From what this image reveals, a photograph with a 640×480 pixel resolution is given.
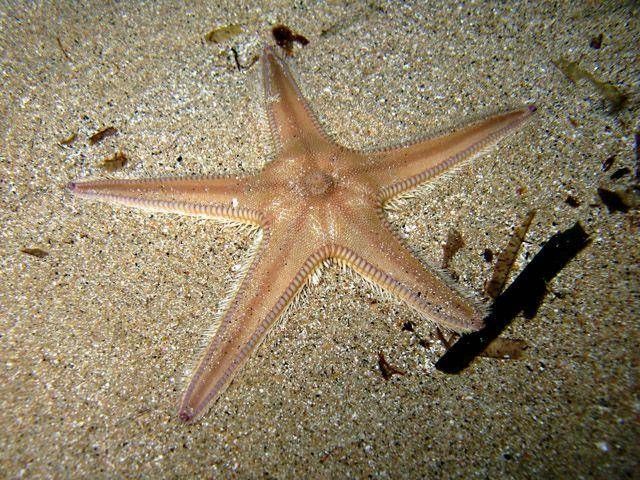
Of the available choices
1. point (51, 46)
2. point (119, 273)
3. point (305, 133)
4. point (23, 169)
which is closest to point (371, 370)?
point (305, 133)

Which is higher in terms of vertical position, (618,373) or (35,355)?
(618,373)

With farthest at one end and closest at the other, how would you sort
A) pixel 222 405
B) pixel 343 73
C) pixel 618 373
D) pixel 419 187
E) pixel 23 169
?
pixel 343 73 < pixel 23 169 < pixel 419 187 < pixel 222 405 < pixel 618 373

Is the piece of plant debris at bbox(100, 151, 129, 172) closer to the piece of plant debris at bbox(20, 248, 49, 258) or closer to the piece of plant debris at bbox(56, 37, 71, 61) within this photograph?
the piece of plant debris at bbox(20, 248, 49, 258)

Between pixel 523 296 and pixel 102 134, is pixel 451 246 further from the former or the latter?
pixel 102 134

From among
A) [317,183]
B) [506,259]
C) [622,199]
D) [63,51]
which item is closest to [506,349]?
[506,259]

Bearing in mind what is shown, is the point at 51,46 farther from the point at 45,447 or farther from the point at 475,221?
the point at 475,221

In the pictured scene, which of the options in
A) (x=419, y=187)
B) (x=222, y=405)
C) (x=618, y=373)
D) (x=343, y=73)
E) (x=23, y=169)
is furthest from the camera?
(x=343, y=73)
